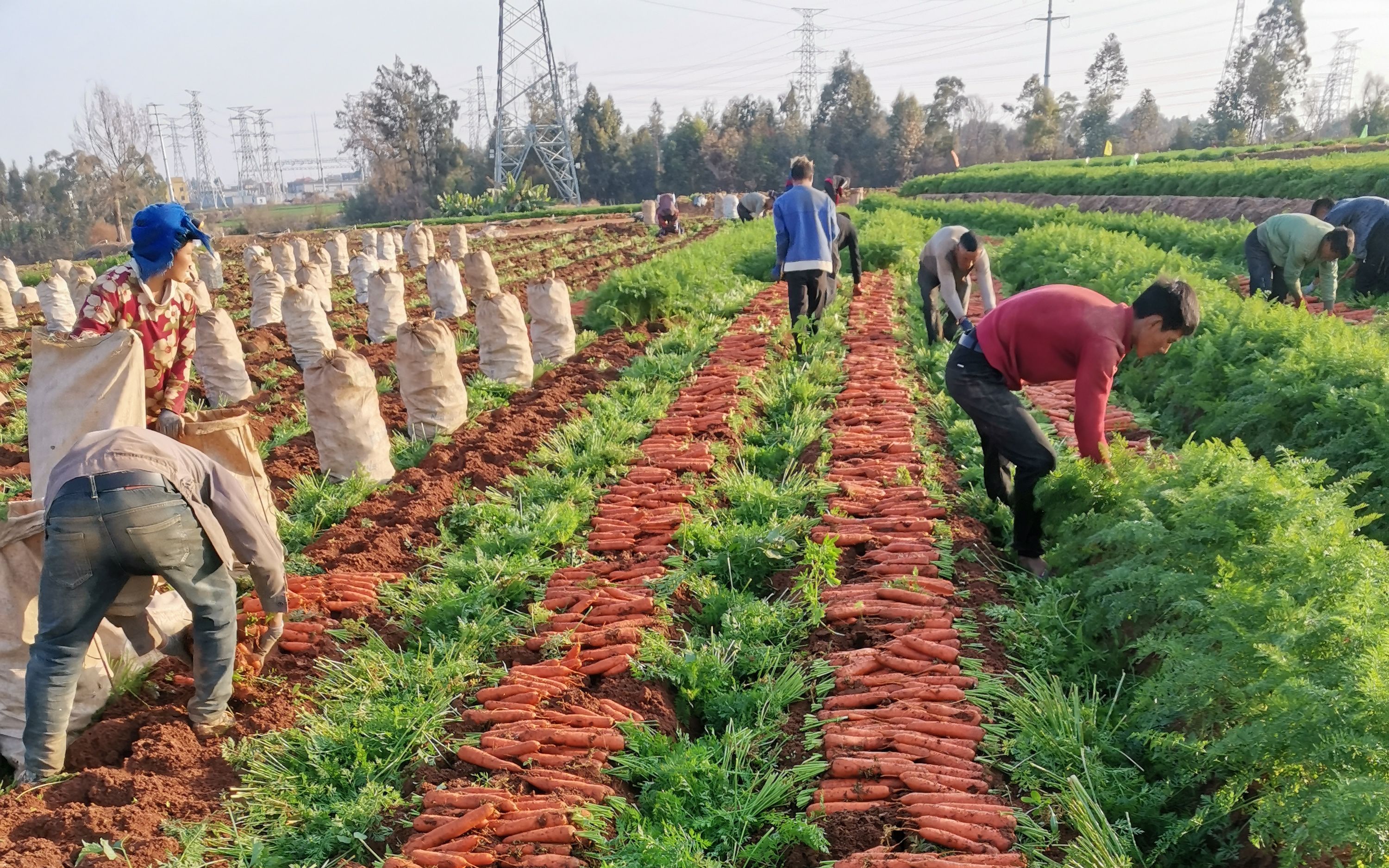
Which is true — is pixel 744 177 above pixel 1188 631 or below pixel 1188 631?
above

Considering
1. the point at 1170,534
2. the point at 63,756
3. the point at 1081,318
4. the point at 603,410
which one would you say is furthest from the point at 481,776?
the point at 603,410

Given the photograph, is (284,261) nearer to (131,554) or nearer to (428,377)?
(428,377)

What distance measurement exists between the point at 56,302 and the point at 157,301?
40.8 ft

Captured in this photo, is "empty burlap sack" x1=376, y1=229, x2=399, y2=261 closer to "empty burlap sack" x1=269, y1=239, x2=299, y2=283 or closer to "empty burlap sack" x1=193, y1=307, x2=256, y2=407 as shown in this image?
"empty burlap sack" x1=269, y1=239, x2=299, y2=283

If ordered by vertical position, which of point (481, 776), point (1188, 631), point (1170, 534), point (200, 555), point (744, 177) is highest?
point (744, 177)

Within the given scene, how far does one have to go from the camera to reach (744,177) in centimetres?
5659

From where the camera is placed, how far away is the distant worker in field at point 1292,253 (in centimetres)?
774

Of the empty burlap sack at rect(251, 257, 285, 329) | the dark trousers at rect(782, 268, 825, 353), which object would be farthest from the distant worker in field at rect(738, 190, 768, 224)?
the dark trousers at rect(782, 268, 825, 353)

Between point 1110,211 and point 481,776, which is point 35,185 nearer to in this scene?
point 1110,211

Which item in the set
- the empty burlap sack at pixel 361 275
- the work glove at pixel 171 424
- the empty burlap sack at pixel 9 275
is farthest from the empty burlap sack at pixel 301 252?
the work glove at pixel 171 424

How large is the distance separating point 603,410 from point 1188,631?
14.2ft

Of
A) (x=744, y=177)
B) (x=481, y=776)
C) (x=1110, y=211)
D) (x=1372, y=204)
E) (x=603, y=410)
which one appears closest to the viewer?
(x=481, y=776)

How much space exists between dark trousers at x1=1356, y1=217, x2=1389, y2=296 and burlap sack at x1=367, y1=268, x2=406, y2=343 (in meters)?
11.1

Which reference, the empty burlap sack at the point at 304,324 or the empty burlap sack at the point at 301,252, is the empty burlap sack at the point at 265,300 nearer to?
the empty burlap sack at the point at 304,324
